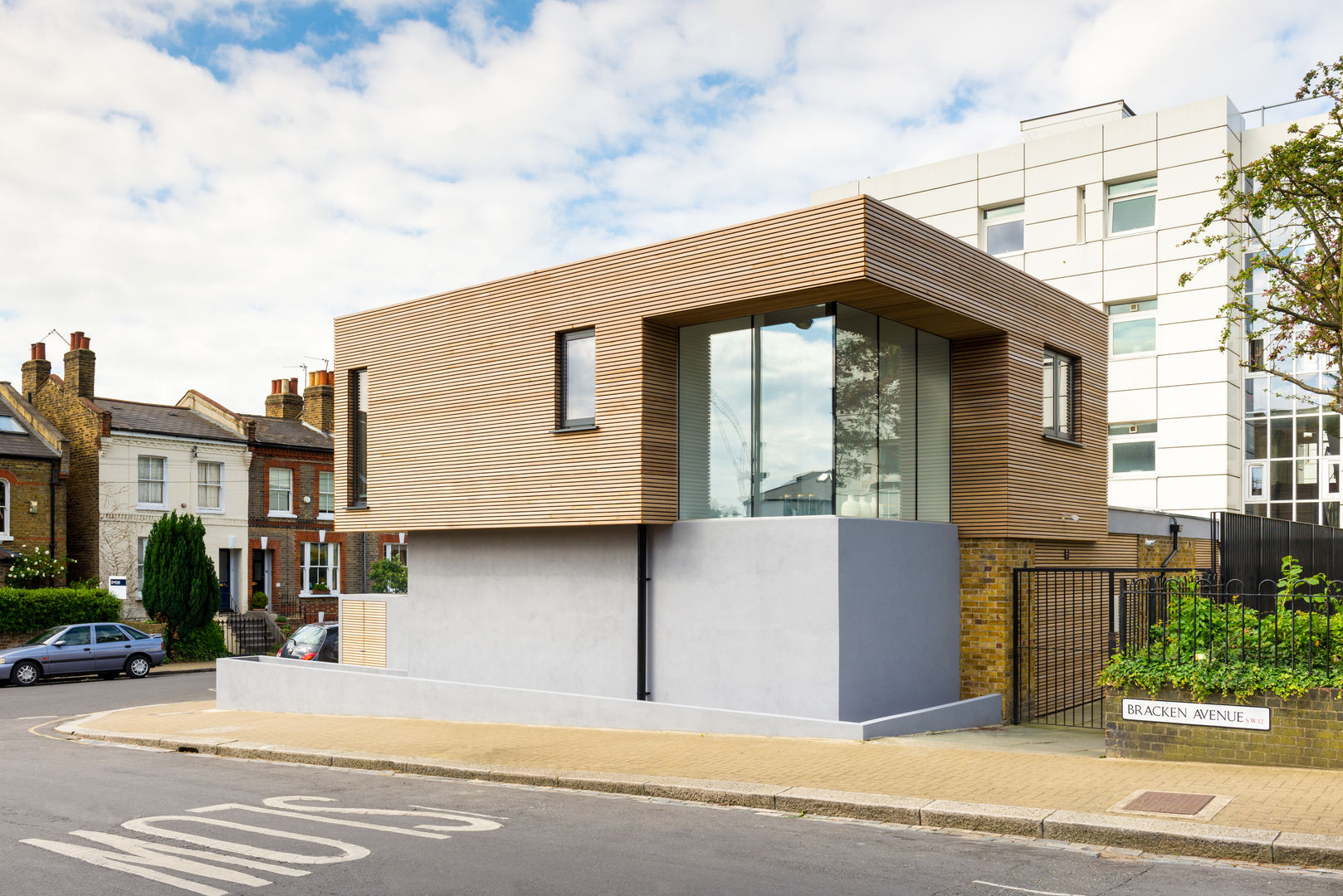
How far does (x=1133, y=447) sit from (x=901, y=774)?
1067 inches

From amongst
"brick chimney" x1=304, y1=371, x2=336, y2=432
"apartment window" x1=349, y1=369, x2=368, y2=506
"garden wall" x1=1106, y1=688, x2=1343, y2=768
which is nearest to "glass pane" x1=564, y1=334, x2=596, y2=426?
"apartment window" x1=349, y1=369, x2=368, y2=506

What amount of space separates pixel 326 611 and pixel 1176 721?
3733 cm

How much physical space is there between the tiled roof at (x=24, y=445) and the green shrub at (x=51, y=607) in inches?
185

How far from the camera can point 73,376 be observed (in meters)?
37.9

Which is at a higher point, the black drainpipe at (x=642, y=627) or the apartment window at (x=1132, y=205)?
the apartment window at (x=1132, y=205)

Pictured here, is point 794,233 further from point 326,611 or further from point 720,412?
point 326,611

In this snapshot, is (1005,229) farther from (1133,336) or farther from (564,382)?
(564,382)

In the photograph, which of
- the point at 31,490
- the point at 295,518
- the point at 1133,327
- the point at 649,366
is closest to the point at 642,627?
the point at 649,366

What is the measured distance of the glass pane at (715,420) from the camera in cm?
1501

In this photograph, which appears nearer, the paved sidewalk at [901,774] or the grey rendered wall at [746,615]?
the paved sidewalk at [901,774]

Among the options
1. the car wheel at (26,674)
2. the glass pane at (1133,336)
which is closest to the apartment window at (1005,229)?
the glass pane at (1133,336)

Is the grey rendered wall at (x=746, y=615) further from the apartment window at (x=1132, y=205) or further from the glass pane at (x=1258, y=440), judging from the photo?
the glass pane at (x=1258, y=440)

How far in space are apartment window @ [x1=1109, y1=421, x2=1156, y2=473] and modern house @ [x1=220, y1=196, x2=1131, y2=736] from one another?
17609 millimetres

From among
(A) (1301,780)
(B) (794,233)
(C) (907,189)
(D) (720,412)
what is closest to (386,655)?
(D) (720,412)
